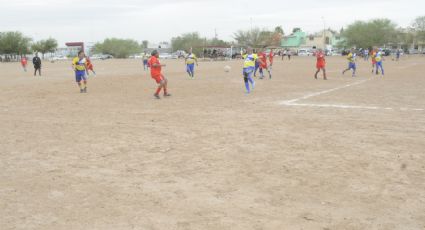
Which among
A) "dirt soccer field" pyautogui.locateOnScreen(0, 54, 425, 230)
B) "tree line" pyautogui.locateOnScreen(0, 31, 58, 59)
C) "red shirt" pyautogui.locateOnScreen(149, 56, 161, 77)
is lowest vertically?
"dirt soccer field" pyautogui.locateOnScreen(0, 54, 425, 230)

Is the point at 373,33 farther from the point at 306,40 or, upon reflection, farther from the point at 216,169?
the point at 216,169

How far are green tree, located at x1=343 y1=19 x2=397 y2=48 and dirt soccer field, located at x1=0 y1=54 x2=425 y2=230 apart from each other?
92968 millimetres

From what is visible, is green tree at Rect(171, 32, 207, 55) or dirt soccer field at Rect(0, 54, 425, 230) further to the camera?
green tree at Rect(171, 32, 207, 55)

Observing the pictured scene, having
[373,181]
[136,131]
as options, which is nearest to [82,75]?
[136,131]

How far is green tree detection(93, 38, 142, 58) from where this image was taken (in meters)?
132

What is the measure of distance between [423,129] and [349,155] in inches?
108

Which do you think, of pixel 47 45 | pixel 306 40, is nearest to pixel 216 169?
pixel 47 45

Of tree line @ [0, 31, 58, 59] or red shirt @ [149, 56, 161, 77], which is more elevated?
tree line @ [0, 31, 58, 59]

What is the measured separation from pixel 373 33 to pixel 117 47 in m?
69.3

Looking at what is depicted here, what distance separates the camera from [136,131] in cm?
904

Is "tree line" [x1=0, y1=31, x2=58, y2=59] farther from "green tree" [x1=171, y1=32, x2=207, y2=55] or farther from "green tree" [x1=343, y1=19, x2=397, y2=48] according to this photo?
"green tree" [x1=343, y1=19, x2=397, y2=48]

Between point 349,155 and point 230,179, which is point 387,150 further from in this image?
point 230,179

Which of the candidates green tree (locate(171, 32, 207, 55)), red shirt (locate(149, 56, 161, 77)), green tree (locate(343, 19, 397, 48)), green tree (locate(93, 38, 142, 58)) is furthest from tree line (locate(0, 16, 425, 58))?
red shirt (locate(149, 56, 161, 77))

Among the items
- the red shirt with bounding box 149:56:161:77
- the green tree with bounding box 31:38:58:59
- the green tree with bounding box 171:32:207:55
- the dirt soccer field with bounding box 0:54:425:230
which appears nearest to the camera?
the dirt soccer field with bounding box 0:54:425:230
